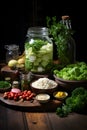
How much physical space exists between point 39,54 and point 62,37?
23cm

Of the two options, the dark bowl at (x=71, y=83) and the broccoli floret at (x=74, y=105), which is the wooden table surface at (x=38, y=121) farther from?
the dark bowl at (x=71, y=83)

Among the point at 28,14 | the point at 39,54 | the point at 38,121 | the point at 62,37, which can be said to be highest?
the point at 28,14

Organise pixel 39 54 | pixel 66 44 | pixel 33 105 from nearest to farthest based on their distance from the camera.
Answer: pixel 33 105, pixel 39 54, pixel 66 44

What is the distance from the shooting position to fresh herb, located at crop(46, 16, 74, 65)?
2.42m

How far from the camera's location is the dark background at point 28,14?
307cm

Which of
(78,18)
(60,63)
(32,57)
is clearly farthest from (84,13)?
(32,57)

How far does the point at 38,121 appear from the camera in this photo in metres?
1.87

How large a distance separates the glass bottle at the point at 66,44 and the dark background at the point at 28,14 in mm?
645

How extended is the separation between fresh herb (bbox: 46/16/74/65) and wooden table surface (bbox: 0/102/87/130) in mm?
608

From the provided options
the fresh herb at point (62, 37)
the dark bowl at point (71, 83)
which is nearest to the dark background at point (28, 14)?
the fresh herb at point (62, 37)

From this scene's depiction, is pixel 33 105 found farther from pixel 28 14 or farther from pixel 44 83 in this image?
pixel 28 14

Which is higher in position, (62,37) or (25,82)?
(62,37)

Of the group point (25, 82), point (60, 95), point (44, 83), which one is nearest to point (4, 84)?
point (25, 82)

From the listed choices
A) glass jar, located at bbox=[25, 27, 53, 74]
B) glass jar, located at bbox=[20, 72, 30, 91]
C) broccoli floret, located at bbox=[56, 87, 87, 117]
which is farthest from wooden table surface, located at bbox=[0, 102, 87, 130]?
glass jar, located at bbox=[25, 27, 53, 74]
